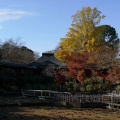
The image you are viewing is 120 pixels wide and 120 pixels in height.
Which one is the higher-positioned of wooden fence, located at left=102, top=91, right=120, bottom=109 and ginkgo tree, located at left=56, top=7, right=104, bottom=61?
ginkgo tree, located at left=56, top=7, right=104, bottom=61

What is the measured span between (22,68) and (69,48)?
913 centimetres

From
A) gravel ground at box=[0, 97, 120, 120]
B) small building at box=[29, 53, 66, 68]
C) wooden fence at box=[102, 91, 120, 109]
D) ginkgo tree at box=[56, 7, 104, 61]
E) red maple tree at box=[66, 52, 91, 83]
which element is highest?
ginkgo tree at box=[56, 7, 104, 61]

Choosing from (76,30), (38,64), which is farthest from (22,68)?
(76,30)

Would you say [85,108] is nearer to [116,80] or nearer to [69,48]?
[116,80]

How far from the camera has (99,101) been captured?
27.6 m

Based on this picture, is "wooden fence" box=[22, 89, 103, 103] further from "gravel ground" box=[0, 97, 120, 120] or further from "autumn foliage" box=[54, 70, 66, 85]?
"autumn foliage" box=[54, 70, 66, 85]

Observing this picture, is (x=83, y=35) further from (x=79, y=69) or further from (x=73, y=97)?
(x=73, y=97)

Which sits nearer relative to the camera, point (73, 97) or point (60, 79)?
point (73, 97)

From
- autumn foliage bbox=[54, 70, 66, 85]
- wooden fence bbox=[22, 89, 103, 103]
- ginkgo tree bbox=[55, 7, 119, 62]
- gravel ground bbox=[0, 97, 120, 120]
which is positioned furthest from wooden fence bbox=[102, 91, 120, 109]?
ginkgo tree bbox=[55, 7, 119, 62]

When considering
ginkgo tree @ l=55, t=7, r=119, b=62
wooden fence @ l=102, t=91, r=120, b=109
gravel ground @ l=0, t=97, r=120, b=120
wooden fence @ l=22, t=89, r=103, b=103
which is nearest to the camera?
gravel ground @ l=0, t=97, r=120, b=120

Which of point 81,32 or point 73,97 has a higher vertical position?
point 81,32

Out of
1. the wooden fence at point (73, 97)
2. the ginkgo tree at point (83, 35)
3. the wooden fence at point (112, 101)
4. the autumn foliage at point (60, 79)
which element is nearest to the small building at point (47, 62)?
the ginkgo tree at point (83, 35)

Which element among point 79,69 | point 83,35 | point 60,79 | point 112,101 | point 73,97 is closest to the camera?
point 112,101

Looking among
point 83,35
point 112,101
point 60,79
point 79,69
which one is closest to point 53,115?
point 112,101
